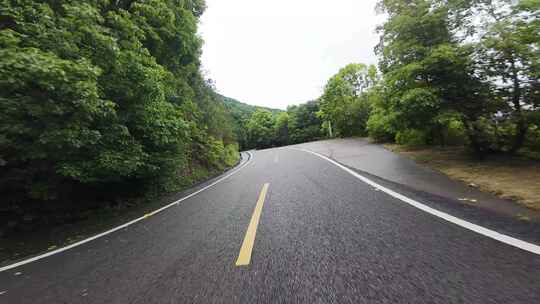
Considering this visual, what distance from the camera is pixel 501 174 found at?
4.30 meters

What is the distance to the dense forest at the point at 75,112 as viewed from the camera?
3.38m

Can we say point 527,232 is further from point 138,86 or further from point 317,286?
point 138,86

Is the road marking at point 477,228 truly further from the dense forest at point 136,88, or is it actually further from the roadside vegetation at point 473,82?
the dense forest at point 136,88

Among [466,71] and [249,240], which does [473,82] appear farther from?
[249,240]

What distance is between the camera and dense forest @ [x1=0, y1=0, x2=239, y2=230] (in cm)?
338

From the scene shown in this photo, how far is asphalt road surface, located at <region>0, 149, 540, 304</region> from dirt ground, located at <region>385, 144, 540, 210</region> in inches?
68.9

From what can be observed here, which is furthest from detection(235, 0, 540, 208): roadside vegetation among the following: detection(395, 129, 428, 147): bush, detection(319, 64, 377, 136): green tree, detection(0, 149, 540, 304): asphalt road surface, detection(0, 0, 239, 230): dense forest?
detection(319, 64, 377, 136): green tree

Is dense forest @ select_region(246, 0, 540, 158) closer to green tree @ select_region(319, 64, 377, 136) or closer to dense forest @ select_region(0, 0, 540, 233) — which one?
dense forest @ select_region(0, 0, 540, 233)

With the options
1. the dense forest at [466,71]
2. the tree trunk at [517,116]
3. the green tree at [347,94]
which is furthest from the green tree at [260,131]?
the tree trunk at [517,116]

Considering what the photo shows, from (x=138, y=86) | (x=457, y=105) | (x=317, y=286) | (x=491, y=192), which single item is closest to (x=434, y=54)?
→ (x=457, y=105)

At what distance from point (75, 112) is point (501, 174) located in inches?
335

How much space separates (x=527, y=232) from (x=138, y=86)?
23.1 feet

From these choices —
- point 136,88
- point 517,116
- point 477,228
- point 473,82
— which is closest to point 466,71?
point 473,82

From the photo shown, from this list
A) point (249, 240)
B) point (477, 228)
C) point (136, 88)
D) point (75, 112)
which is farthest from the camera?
point (136, 88)
